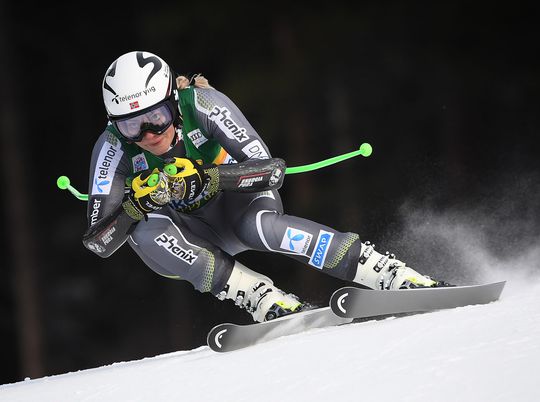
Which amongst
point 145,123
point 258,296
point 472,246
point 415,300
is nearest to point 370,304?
point 415,300

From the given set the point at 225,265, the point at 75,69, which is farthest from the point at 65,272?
the point at 225,265

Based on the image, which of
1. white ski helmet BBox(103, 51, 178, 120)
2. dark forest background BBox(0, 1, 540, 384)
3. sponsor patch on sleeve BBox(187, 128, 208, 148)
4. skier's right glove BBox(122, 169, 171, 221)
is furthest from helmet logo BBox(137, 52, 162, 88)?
dark forest background BBox(0, 1, 540, 384)

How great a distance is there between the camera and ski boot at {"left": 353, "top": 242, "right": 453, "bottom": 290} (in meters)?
4.13

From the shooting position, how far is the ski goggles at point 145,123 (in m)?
4.16

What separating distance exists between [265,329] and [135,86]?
1226 mm

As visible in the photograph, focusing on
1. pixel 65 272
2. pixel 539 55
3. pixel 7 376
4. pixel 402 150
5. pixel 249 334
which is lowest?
pixel 7 376

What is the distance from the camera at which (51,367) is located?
11.1 metres

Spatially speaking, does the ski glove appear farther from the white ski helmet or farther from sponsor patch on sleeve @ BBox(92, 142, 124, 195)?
Answer: sponsor patch on sleeve @ BBox(92, 142, 124, 195)

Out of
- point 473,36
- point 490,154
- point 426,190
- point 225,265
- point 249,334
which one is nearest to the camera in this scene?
point 249,334

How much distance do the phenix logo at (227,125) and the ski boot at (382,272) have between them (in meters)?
0.76

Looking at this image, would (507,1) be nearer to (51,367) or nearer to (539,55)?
(539,55)

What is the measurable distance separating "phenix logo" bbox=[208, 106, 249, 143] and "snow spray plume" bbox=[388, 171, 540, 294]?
1612 mm

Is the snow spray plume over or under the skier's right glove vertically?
under

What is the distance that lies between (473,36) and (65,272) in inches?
231
